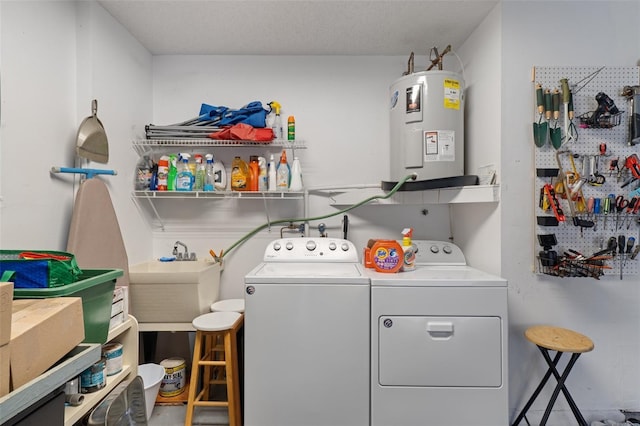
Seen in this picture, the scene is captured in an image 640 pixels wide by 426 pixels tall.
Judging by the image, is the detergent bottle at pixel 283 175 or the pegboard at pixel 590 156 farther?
the detergent bottle at pixel 283 175

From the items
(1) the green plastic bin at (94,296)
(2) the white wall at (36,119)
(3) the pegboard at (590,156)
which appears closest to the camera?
(1) the green plastic bin at (94,296)

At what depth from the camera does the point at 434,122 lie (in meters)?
1.95

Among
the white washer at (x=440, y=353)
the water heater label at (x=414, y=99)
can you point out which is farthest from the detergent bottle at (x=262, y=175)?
the white washer at (x=440, y=353)

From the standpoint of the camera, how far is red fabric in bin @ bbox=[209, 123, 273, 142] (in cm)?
217

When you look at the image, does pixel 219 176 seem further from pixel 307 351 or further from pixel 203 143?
pixel 307 351

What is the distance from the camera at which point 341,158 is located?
2.50 metres

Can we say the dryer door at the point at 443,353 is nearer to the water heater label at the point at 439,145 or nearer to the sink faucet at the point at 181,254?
the water heater label at the point at 439,145

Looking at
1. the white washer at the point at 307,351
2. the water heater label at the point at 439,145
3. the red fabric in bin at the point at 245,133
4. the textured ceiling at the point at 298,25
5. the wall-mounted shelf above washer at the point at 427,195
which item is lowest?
the white washer at the point at 307,351

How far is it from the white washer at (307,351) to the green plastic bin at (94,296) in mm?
580

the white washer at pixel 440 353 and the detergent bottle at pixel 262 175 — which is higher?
the detergent bottle at pixel 262 175

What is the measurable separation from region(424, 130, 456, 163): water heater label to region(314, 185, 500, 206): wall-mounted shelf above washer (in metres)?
0.20

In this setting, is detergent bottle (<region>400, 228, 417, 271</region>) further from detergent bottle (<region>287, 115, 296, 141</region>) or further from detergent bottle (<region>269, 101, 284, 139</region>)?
detergent bottle (<region>269, 101, 284, 139</region>)

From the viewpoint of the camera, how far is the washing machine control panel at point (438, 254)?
202 cm

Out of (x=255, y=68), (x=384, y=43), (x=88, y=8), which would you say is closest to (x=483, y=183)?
(x=384, y=43)
